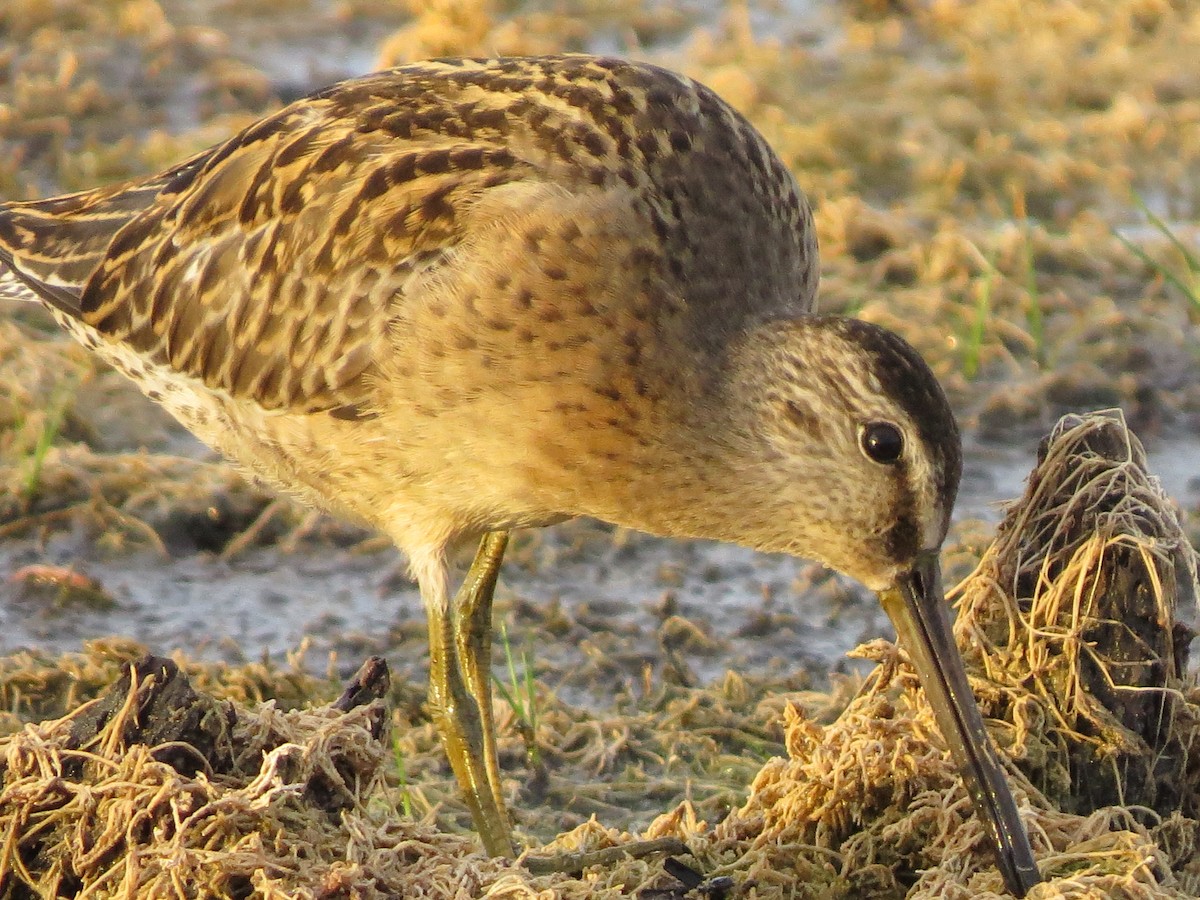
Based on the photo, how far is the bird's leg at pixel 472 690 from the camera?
204 inches

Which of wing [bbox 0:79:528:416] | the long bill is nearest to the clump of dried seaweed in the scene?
the long bill

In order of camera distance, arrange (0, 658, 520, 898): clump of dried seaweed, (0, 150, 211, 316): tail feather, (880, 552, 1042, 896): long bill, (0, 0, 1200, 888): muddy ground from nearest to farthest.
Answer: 1. (0, 658, 520, 898): clump of dried seaweed
2. (880, 552, 1042, 896): long bill
3. (0, 150, 211, 316): tail feather
4. (0, 0, 1200, 888): muddy ground

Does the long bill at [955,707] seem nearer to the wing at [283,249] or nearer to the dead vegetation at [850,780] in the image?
the dead vegetation at [850,780]

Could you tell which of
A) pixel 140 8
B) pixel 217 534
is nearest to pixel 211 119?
pixel 140 8

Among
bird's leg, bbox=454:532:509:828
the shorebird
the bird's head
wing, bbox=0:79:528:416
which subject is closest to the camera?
the bird's head

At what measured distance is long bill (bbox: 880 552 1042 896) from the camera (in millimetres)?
4176

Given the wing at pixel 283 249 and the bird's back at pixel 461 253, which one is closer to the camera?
the bird's back at pixel 461 253

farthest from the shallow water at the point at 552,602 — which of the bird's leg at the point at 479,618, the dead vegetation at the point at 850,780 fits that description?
the dead vegetation at the point at 850,780

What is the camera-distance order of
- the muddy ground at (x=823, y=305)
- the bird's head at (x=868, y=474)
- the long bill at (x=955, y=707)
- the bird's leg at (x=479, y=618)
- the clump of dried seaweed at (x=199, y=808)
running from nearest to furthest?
the clump of dried seaweed at (x=199, y=808) < the long bill at (x=955, y=707) < the bird's head at (x=868, y=474) < the bird's leg at (x=479, y=618) < the muddy ground at (x=823, y=305)

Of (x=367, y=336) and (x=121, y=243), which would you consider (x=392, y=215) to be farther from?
(x=121, y=243)

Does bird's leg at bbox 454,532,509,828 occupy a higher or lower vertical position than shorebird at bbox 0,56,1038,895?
lower

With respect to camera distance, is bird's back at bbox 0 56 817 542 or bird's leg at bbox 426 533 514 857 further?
bird's leg at bbox 426 533 514 857

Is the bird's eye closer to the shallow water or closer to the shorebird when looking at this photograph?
the shorebird

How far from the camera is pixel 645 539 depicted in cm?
689
